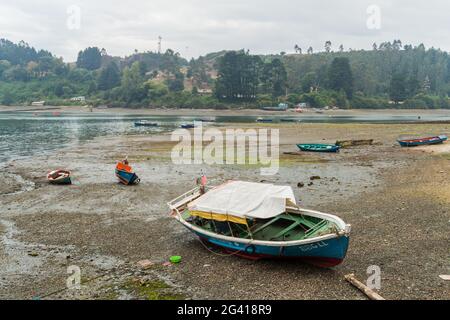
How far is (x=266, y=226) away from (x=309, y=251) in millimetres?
2555

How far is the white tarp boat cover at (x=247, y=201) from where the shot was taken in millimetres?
16766

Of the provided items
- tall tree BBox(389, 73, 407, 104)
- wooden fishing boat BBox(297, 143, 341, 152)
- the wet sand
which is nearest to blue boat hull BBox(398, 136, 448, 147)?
wooden fishing boat BBox(297, 143, 341, 152)

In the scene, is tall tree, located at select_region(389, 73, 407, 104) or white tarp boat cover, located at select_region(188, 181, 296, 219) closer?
white tarp boat cover, located at select_region(188, 181, 296, 219)

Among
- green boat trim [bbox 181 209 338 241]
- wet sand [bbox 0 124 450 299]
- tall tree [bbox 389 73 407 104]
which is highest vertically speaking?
tall tree [bbox 389 73 407 104]

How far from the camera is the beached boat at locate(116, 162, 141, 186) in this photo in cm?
3216

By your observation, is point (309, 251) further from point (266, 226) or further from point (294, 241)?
point (266, 226)

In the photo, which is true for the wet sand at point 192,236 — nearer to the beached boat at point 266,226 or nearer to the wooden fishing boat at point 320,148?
the beached boat at point 266,226

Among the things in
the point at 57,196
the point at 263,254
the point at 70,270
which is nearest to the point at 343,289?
the point at 263,254

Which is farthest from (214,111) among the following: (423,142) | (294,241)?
(294,241)

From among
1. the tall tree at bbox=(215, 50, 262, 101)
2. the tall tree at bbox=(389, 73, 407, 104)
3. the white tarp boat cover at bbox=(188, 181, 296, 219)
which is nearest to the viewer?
the white tarp boat cover at bbox=(188, 181, 296, 219)

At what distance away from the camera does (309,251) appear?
49.8ft

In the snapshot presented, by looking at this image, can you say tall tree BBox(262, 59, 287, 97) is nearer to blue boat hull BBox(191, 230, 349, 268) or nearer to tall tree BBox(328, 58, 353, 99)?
tall tree BBox(328, 58, 353, 99)

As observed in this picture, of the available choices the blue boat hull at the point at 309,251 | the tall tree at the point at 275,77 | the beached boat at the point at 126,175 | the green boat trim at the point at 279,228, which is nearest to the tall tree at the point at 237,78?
the tall tree at the point at 275,77
